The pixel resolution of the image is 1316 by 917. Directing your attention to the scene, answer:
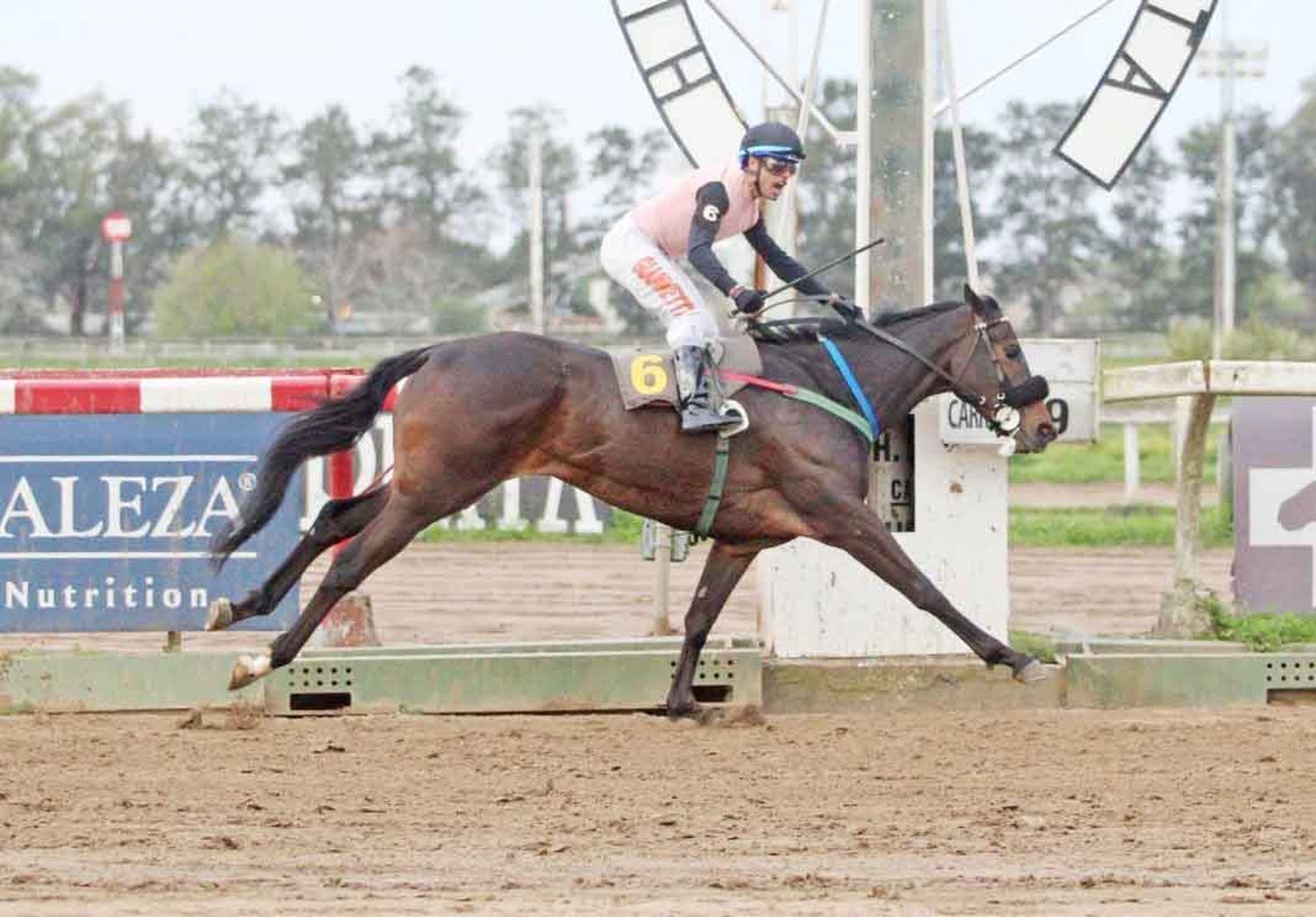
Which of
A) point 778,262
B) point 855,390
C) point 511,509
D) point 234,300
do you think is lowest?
point 511,509

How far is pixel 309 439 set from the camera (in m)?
8.62

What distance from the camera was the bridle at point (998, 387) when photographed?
9062 millimetres

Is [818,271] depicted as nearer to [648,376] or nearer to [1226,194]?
[648,376]

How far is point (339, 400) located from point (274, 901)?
11.4 ft

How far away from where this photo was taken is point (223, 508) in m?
9.17

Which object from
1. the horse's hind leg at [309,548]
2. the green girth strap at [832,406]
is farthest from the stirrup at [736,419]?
the horse's hind leg at [309,548]

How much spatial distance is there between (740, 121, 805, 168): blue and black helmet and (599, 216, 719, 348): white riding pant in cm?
53

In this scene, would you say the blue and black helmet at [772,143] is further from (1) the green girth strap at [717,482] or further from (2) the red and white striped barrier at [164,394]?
(2) the red and white striped barrier at [164,394]

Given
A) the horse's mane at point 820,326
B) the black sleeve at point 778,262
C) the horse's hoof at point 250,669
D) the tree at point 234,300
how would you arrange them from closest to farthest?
1. the horse's hoof at point 250,669
2. the horse's mane at point 820,326
3. the black sleeve at point 778,262
4. the tree at point 234,300

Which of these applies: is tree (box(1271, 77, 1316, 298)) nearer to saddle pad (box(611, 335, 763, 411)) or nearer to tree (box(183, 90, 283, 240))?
tree (box(183, 90, 283, 240))

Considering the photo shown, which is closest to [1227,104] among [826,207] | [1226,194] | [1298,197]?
[1226,194]

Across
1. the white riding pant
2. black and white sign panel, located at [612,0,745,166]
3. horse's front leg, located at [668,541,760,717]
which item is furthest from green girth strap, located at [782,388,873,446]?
black and white sign panel, located at [612,0,745,166]

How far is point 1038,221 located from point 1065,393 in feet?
191

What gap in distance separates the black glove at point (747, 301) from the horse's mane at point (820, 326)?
18 centimetres
